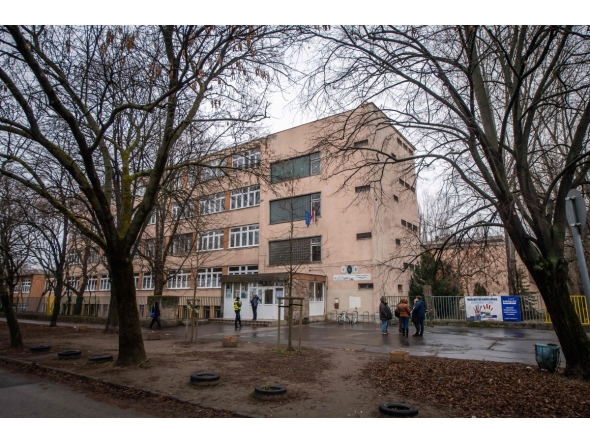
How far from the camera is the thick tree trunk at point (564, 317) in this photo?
751 cm

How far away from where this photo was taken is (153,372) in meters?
8.47

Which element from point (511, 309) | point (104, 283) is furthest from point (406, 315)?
point (104, 283)

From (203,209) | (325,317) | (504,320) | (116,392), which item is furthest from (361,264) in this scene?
(116,392)

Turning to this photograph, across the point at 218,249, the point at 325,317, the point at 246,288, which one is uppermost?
the point at 218,249

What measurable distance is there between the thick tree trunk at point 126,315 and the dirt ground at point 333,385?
1.28 feet

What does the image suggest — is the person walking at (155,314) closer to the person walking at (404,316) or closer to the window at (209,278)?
the window at (209,278)

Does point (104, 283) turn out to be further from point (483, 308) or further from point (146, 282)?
point (483, 308)

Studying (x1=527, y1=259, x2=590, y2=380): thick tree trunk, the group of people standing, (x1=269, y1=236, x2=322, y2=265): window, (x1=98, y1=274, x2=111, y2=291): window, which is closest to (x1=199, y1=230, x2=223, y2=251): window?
(x1=269, y1=236, x2=322, y2=265): window

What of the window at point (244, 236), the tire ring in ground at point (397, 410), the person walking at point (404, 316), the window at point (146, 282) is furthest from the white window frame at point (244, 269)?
the tire ring in ground at point (397, 410)

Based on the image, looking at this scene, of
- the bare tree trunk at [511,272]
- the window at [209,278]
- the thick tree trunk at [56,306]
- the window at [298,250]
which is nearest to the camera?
the thick tree trunk at [56,306]

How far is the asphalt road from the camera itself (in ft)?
19.5

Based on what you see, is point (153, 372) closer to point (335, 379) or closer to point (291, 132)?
point (335, 379)

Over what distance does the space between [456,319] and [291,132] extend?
65.1 feet

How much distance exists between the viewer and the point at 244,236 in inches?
1377
